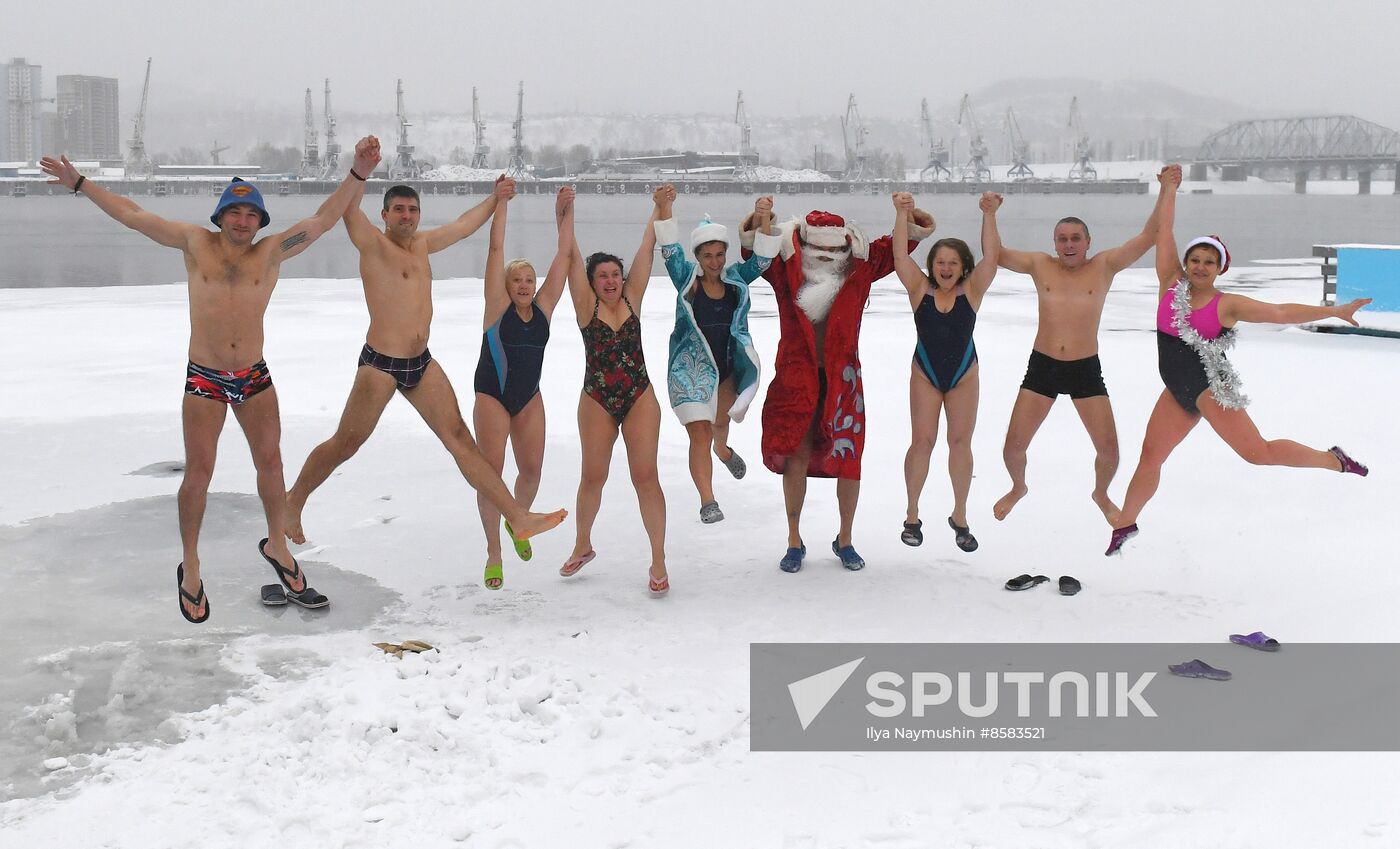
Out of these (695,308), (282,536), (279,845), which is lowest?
(279,845)

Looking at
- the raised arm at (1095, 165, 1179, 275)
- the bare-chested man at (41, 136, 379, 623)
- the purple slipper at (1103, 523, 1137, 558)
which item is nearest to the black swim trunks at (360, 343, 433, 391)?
the bare-chested man at (41, 136, 379, 623)

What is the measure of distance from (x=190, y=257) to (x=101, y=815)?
9.30 feet

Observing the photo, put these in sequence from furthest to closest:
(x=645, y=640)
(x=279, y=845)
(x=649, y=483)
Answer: (x=649, y=483) → (x=645, y=640) → (x=279, y=845)

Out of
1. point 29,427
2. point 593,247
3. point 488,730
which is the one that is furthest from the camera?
point 593,247

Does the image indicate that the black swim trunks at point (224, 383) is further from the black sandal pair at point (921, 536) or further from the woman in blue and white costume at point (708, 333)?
the black sandal pair at point (921, 536)

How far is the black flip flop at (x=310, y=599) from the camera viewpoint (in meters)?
6.36

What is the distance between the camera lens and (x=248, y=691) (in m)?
5.34

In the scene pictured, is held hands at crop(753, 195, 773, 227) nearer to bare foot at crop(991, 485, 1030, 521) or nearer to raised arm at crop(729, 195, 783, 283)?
raised arm at crop(729, 195, 783, 283)

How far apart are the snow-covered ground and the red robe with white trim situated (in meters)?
0.75

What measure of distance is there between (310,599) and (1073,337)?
4357mm

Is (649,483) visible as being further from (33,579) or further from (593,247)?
(593,247)

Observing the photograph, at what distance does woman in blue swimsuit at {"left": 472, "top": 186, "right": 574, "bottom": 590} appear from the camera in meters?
6.52

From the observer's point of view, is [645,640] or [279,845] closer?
[279,845]

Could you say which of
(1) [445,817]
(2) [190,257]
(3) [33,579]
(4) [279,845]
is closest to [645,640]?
(1) [445,817]
